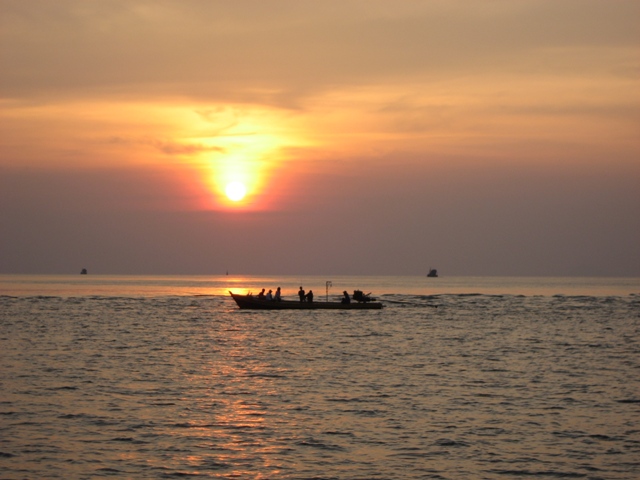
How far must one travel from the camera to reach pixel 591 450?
939 inches

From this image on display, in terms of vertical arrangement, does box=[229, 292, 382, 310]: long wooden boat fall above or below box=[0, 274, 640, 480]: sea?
above

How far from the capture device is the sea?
72.2 feet

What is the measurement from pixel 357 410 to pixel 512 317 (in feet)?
215

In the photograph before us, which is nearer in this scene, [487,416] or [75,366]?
[487,416]

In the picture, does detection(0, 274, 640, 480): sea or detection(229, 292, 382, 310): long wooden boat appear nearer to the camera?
detection(0, 274, 640, 480): sea

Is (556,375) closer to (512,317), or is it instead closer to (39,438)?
(39,438)

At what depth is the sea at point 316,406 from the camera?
2200cm

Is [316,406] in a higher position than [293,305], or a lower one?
lower

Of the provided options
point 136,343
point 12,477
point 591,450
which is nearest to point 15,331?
point 136,343

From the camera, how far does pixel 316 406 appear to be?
30438 mm

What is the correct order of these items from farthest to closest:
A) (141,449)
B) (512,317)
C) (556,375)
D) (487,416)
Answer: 1. (512,317)
2. (556,375)
3. (487,416)
4. (141,449)

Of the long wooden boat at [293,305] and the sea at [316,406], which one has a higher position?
the long wooden boat at [293,305]

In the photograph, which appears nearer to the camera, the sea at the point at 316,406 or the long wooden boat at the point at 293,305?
the sea at the point at 316,406

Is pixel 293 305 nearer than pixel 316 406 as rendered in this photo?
No
